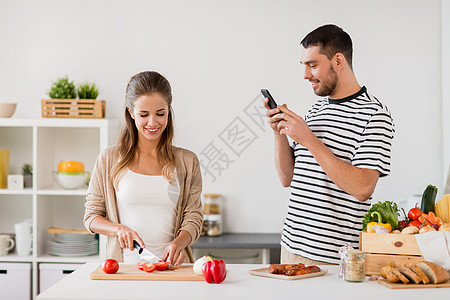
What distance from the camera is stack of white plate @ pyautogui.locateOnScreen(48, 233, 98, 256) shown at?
3.74 metres

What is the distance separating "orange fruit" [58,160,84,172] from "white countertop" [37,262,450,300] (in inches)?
73.6

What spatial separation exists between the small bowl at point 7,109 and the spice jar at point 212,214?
140 cm

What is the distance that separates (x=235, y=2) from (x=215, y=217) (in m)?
1.48

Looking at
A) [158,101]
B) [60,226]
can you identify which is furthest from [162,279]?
[60,226]

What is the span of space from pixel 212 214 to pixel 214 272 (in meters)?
2.01

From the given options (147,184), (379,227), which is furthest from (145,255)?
(379,227)

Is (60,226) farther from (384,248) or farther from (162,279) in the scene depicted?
(384,248)

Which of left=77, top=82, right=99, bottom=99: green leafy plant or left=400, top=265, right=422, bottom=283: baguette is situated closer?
left=400, top=265, right=422, bottom=283: baguette

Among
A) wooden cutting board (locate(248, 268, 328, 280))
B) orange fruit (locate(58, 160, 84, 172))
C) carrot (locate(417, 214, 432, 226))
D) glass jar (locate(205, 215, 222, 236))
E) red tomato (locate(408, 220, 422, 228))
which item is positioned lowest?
glass jar (locate(205, 215, 222, 236))

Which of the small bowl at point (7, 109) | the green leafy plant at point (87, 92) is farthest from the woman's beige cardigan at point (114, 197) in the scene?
the small bowl at point (7, 109)

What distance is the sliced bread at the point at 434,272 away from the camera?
6.01ft

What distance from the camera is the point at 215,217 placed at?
151 inches

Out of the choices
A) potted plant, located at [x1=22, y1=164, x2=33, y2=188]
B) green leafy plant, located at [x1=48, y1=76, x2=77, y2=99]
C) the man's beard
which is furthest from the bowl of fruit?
the man's beard

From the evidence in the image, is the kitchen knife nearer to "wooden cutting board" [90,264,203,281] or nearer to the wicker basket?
"wooden cutting board" [90,264,203,281]
